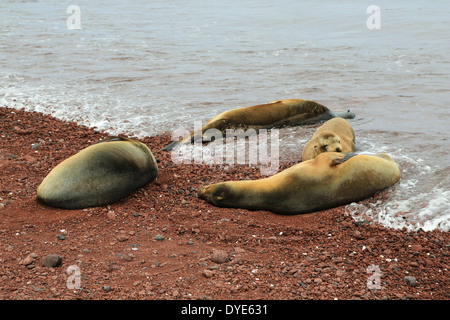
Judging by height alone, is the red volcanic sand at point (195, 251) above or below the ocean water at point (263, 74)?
below

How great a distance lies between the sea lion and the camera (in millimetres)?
6121

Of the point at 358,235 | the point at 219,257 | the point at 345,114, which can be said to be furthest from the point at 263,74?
the point at 219,257

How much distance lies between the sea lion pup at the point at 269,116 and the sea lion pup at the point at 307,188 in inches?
86.3

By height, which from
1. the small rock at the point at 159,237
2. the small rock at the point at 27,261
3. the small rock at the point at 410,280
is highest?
the small rock at the point at 27,261

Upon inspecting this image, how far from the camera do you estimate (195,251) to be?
4.50 metres

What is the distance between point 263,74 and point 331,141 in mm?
6238

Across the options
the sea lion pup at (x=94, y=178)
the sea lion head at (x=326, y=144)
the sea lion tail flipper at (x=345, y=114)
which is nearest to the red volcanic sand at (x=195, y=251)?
the sea lion pup at (x=94, y=178)

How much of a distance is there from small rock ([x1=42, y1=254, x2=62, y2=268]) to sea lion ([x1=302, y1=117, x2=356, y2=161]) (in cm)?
321

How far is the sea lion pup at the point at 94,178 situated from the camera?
517 centimetres

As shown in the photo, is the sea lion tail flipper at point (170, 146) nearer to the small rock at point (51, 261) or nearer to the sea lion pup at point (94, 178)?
the sea lion pup at point (94, 178)

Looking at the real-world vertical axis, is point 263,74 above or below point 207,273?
above

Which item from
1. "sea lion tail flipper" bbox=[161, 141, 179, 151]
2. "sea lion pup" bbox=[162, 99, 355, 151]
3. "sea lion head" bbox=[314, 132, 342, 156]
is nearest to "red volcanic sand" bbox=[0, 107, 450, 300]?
"sea lion head" bbox=[314, 132, 342, 156]

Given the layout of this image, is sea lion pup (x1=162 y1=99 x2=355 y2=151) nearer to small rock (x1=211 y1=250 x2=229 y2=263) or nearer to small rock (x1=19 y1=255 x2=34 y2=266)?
small rock (x1=211 y1=250 x2=229 y2=263)

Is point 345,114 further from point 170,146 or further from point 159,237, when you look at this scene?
point 159,237
